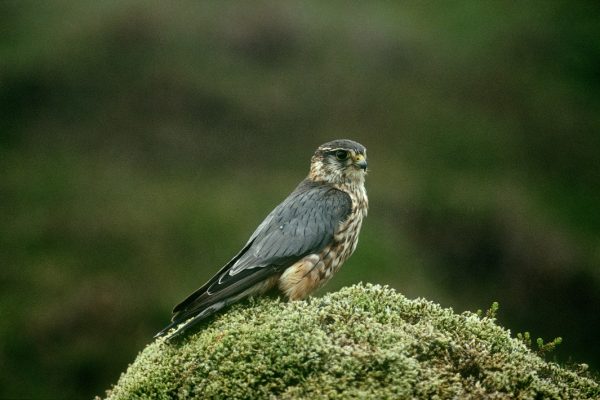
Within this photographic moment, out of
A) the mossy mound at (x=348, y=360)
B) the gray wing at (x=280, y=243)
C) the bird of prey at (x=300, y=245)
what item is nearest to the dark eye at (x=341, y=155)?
the bird of prey at (x=300, y=245)

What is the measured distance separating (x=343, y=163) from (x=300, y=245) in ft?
4.18

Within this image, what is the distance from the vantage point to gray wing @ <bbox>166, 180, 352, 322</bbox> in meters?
5.39

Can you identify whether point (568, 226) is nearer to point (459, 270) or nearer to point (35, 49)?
point (459, 270)

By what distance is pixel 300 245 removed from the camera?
234 inches

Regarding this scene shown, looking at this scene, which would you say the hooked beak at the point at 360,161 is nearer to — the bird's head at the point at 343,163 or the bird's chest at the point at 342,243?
the bird's head at the point at 343,163

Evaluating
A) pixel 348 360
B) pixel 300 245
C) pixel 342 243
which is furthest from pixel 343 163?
pixel 348 360

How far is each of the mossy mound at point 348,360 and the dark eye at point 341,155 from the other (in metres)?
2.04

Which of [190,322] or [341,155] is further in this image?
[341,155]

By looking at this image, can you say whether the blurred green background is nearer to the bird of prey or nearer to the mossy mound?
the bird of prey

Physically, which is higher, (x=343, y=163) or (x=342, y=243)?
(x=343, y=163)

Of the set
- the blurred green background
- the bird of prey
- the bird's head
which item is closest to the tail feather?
the bird of prey

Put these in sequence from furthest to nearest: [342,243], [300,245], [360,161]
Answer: [360,161] → [342,243] → [300,245]

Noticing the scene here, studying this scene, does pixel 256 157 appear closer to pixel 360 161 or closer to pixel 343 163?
pixel 343 163

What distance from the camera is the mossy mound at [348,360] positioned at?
14.3ft
